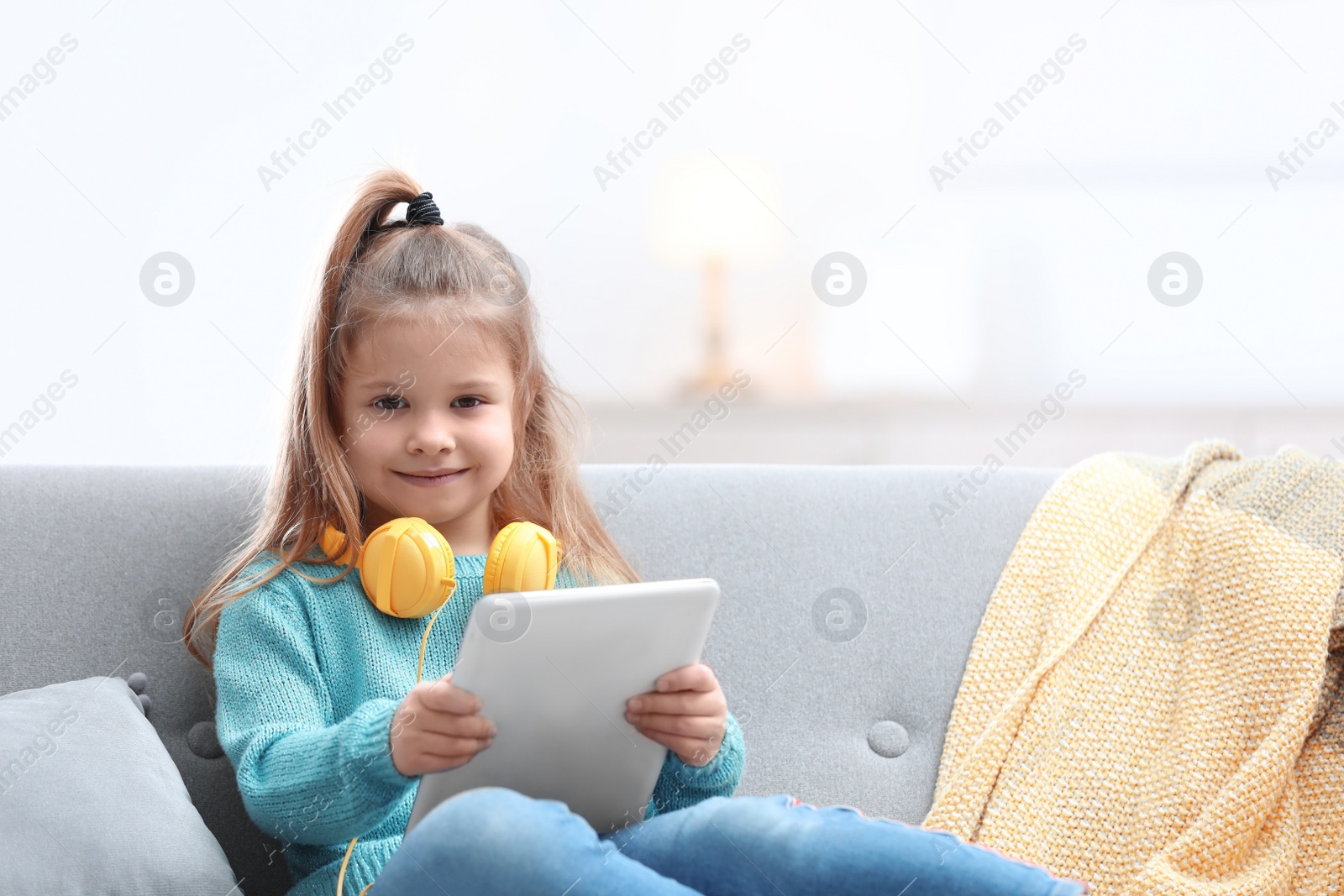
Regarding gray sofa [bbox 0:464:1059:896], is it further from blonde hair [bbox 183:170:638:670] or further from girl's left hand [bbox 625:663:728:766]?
girl's left hand [bbox 625:663:728:766]

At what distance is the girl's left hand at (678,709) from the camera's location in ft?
3.01

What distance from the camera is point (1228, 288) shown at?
2.22 m

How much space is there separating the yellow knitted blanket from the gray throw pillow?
2.32 ft

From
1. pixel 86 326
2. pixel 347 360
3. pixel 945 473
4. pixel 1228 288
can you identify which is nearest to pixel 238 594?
pixel 347 360

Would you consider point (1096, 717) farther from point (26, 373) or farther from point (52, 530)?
point (26, 373)

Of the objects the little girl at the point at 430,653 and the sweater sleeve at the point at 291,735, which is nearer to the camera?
the little girl at the point at 430,653

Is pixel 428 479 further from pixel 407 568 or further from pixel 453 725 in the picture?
pixel 453 725

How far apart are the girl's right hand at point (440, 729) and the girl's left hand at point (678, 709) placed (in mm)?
132

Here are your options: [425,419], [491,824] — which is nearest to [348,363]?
[425,419]

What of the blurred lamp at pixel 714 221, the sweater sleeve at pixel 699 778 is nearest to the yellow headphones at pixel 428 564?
the sweater sleeve at pixel 699 778

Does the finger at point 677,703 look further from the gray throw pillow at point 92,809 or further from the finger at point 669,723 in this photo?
the gray throw pillow at point 92,809

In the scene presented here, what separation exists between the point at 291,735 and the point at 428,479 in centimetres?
28

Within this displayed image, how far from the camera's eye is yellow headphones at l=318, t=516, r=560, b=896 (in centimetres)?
100

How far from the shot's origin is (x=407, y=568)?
40.0 inches
